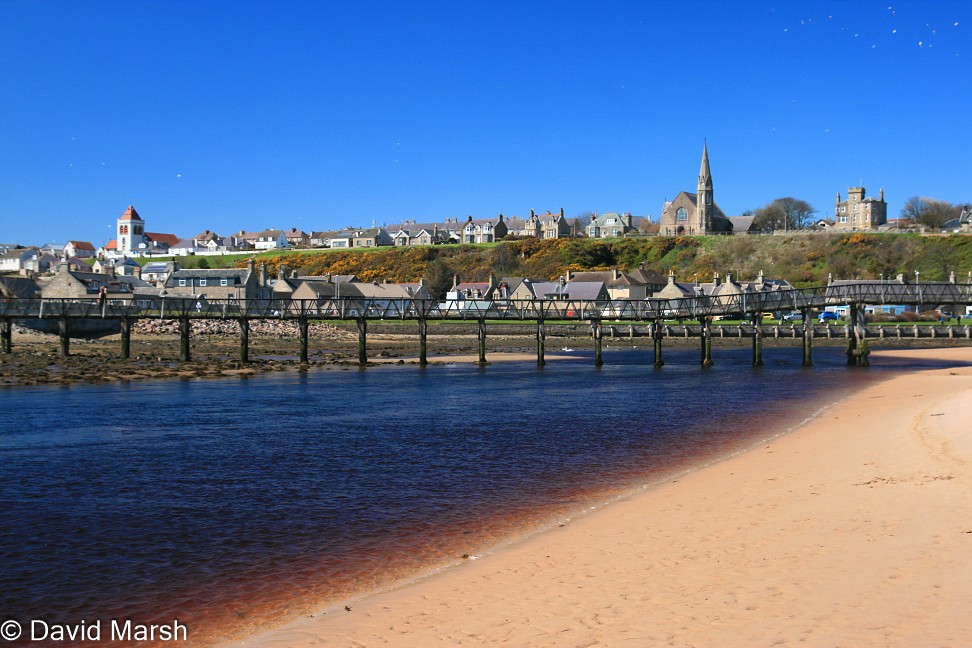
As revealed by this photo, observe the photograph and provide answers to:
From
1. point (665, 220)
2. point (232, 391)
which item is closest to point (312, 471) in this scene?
point (232, 391)

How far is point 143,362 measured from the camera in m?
42.4

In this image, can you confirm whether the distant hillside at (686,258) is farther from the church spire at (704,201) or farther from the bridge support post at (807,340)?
the bridge support post at (807,340)

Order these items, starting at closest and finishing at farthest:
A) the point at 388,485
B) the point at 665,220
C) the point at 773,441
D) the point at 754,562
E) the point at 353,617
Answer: the point at 353,617 → the point at 754,562 → the point at 388,485 → the point at 773,441 → the point at 665,220

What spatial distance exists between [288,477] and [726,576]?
10.1 metres

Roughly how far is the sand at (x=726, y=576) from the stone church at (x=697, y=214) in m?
145

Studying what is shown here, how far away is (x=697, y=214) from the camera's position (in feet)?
499

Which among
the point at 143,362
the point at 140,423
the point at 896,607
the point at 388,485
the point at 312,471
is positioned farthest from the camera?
the point at 143,362

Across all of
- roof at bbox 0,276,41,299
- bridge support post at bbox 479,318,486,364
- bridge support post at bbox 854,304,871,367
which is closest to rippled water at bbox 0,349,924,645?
bridge support post at bbox 479,318,486,364

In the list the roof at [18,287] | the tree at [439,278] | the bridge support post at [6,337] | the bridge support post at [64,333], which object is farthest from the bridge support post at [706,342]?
the tree at [439,278]

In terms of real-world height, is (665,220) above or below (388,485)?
above

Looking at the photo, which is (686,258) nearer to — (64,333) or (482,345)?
(482,345)

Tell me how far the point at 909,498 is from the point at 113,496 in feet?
47.1

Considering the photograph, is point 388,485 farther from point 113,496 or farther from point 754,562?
point 754,562

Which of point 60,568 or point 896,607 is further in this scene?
point 60,568
